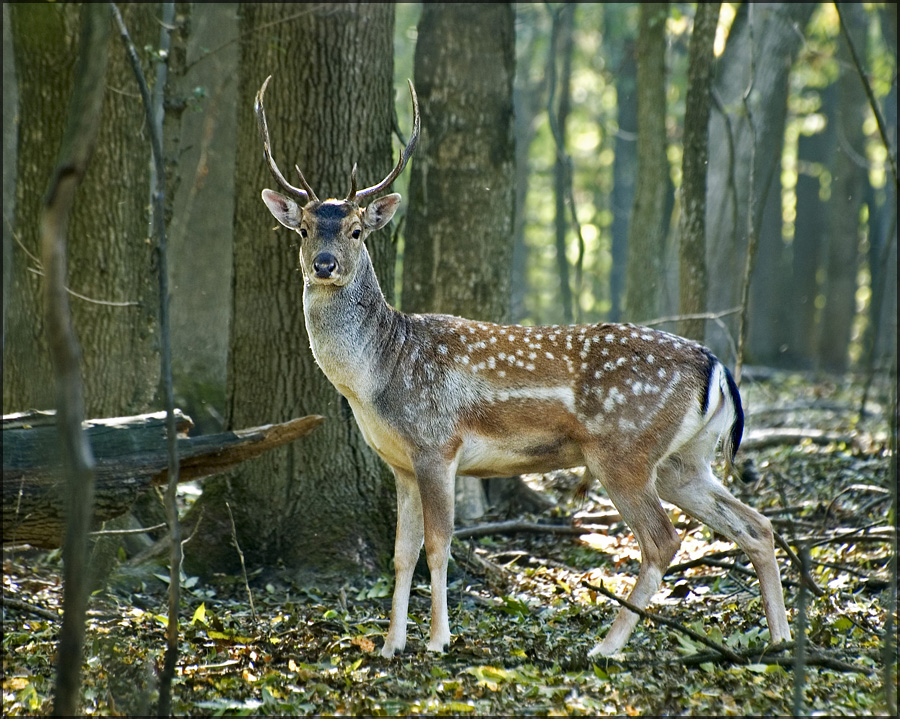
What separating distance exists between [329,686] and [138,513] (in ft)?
10.9

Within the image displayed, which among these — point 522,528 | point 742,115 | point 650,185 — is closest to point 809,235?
point 742,115

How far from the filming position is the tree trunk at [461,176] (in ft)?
28.6

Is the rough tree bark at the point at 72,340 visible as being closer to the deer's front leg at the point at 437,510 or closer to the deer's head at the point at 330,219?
the deer's head at the point at 330,219

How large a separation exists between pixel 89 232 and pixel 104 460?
258cm

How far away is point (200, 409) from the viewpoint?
10891 millimetres

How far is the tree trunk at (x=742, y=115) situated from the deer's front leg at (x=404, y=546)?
25.9 feet

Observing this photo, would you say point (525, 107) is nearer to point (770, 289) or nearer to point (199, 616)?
point (770, 289)

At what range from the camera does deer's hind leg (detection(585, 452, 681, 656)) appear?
19.6 ft

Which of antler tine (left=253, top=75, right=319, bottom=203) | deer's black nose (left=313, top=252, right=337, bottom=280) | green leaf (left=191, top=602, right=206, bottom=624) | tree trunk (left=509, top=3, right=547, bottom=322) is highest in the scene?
tree trunk (left=509, top=3, right=547, bottom=322)

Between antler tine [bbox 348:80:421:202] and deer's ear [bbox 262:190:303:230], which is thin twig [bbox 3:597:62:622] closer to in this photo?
deer's ear [bbox 262:190:303:230]

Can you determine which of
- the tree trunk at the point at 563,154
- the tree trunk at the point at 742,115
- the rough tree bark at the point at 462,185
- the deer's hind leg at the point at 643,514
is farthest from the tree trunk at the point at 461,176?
the tree trunk at the point at 742,115

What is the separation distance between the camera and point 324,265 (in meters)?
6.14

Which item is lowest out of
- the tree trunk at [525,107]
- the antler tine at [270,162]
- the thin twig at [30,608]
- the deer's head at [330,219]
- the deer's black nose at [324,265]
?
the thin twig at [30,608]

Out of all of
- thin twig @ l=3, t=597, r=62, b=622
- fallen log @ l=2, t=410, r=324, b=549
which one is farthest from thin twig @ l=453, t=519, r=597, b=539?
thin twig @ l=3, t=597, r=62, b=622
